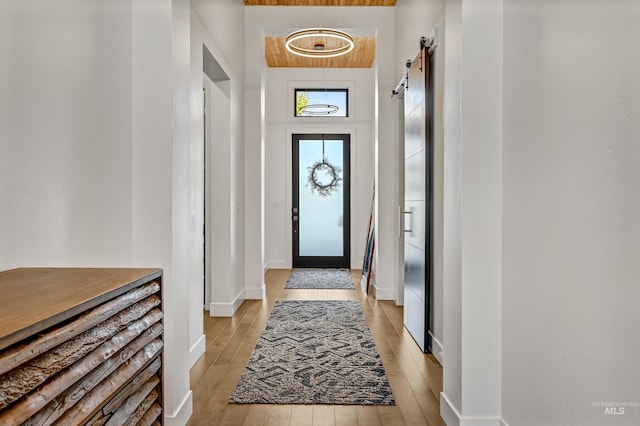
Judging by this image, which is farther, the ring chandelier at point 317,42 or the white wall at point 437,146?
the ring chandelier at point 317,42

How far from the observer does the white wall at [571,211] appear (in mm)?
1282

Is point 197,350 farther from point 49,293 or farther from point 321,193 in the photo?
point 321,193

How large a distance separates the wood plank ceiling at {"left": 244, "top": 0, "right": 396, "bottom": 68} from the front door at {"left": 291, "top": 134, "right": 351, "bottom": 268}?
1.22 meters

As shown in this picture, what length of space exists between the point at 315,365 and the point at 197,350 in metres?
0.87

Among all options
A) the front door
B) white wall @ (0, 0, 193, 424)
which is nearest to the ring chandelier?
the front door

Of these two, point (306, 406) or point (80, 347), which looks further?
point (306, 406)

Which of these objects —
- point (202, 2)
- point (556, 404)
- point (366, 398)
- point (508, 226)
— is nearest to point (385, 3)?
point (202, 2)

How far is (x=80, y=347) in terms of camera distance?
1.05 m

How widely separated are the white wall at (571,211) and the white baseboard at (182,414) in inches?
61.7

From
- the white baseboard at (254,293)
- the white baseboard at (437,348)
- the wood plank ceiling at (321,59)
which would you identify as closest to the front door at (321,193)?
the wood plank ceiling at (321,59)

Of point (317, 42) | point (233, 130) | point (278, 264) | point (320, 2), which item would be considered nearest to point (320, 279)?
point (278, 264)

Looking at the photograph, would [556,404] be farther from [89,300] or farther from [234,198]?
[234,198]

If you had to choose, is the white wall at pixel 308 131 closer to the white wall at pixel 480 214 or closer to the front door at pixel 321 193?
the front door at pixel 321 193

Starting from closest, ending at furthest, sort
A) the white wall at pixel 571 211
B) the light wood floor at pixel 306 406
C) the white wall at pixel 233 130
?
the white wall at pixel 571 211
the light wood floor at pixel 306 406
the white wall at pixel 233 130
